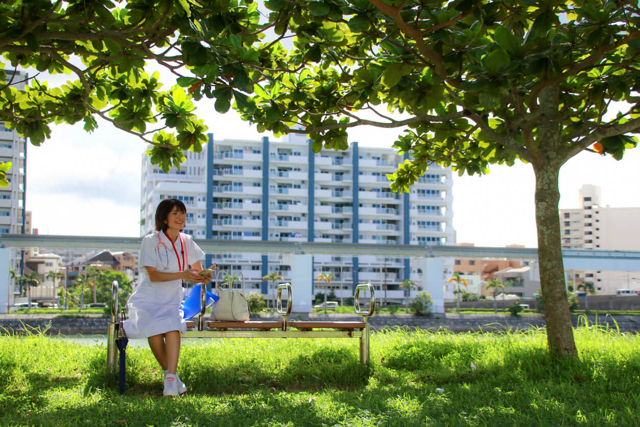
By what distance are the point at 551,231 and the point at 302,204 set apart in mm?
51415

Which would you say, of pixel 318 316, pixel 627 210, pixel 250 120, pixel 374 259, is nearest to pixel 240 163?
pixel 374 259

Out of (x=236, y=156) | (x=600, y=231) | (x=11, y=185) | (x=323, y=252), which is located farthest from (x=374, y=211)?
(x=600, y=231)

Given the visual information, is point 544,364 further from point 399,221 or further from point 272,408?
point 399,221

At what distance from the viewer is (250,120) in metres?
5.13

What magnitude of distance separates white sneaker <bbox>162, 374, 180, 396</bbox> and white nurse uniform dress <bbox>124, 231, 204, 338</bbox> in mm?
306

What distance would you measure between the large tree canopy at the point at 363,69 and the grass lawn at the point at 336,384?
77 cm

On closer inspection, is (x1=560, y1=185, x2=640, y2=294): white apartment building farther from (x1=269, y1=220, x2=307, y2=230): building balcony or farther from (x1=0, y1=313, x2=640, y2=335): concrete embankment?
(x1=0, y1=313, x2=640, y2=335): concrete embankment

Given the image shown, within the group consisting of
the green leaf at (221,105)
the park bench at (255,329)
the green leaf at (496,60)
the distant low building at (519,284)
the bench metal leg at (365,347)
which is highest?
the green leaf at (496,60)

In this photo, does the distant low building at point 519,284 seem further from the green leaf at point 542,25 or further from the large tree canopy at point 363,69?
the green leaf at point 542,25

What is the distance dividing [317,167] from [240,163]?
8495mm

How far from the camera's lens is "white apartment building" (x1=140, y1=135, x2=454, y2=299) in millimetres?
52562

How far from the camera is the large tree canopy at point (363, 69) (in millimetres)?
3111

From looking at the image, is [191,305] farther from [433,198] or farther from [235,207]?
[433,198]

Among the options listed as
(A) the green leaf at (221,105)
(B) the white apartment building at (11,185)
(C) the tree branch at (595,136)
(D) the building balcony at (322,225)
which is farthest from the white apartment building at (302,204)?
(A) the green leaf at (221,105)
